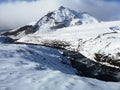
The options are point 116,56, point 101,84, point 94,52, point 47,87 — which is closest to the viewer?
point 47,87

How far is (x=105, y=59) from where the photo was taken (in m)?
137

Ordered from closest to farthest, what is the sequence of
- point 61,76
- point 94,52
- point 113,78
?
point 61,76, point 113,78, point 94,52

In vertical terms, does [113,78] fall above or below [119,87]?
below

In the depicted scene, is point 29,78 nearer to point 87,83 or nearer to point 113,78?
point 87,83

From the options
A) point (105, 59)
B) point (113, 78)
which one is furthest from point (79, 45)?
point (113, 78)

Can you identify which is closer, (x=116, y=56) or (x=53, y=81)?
(x=53, y=81)

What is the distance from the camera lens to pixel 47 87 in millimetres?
20438

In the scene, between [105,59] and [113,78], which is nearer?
[113,78]

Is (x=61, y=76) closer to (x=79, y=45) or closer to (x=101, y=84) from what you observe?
(x=101, y=84)

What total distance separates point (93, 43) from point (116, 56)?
122 ft

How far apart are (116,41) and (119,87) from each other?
13778 centimetres

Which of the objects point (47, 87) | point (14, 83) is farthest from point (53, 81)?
point (14, 83)

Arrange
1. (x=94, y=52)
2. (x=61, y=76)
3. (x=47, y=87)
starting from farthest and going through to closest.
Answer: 1. (x=94, y=52)
2. (x=61, y=76)
3. (x=47, y=87)

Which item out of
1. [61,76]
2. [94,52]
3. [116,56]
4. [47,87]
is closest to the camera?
[47,87]
